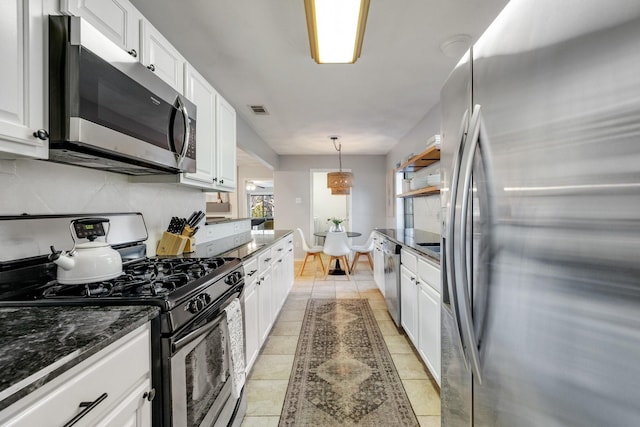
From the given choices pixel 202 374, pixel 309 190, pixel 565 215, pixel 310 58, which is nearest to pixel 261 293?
pixel 202 374

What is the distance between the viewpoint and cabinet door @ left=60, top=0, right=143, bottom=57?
1059 millimetres

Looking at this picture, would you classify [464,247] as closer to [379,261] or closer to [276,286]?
[276,286]

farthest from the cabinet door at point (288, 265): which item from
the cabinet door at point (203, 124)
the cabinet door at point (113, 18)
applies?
the cabinet door at point (113, 18)

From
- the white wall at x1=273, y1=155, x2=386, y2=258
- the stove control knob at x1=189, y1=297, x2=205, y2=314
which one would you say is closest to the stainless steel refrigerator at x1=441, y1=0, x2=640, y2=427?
the stove control knob at x1=189, y1=297, x2=205, y2=314

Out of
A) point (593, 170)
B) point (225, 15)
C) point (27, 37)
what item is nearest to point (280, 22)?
point (225, 15)

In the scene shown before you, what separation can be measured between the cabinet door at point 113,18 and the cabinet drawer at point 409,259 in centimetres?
206

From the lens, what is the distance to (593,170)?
536 millimetres

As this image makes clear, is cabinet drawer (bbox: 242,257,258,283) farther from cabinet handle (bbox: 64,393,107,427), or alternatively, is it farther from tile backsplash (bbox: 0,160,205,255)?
cabinet handle (bbox: 64,393,107,427)

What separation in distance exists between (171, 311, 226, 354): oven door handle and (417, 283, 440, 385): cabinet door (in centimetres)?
119

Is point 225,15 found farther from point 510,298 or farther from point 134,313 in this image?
point 510,298

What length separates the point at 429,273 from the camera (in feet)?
6.09

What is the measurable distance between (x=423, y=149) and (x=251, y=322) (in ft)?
10.3

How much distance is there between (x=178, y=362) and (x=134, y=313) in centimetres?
25

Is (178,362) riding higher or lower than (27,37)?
lower
